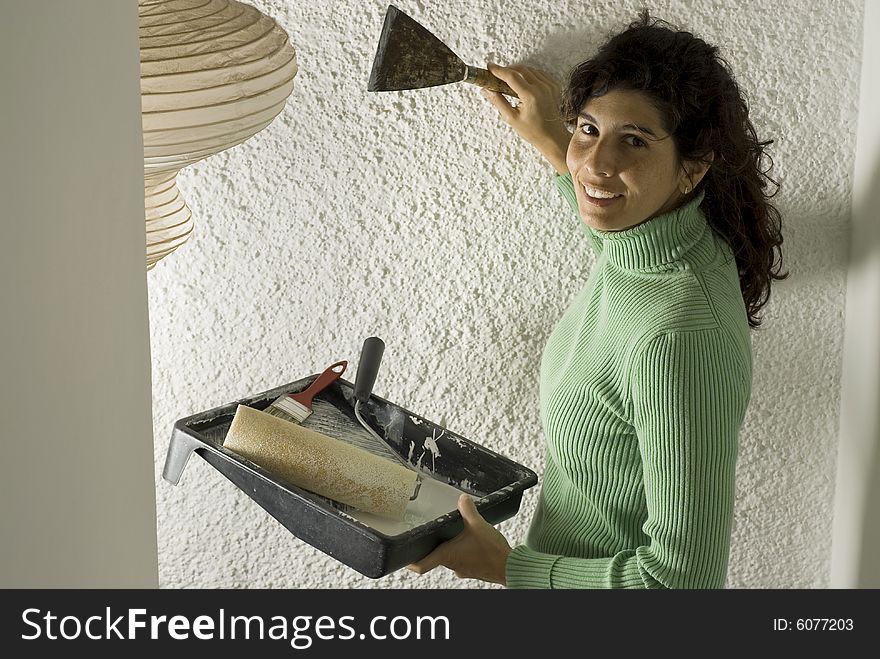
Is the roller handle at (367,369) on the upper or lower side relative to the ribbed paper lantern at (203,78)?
lower

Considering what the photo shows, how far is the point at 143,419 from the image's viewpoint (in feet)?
2.17

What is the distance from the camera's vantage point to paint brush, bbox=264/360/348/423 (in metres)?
1.25

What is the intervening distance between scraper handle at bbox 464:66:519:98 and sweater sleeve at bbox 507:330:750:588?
460 millimetres

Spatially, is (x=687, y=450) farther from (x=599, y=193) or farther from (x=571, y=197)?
(x=571, y=197)

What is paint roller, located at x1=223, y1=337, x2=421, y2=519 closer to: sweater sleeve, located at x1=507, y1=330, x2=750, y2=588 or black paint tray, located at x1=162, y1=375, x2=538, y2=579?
black paint tray, located at x1=162, y1=375, x2=538, y2=579

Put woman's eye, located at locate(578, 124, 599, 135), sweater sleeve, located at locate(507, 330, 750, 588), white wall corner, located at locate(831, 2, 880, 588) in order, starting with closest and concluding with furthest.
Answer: sweater sleeve, located at locate(507, 330, 750, 588), woman's eye, located at locate(578, 124, 599, 135), white wall corner, located at locate(831, 2, 880, 588)

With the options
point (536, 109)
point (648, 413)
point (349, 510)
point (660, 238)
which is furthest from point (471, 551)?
point (536, 109)

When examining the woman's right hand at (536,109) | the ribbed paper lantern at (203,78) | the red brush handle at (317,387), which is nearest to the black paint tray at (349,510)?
the red brush handle at (317,387)

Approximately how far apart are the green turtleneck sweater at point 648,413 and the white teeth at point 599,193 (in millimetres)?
55

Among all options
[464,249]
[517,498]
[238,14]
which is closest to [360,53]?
[238,14]

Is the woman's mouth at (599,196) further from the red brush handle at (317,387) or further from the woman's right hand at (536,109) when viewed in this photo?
the red brush handle at (317,387)

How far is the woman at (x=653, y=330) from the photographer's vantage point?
40.1 inches

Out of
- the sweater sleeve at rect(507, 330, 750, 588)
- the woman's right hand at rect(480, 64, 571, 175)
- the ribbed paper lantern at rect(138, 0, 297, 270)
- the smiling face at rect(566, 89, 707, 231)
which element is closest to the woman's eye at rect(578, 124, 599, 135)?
the smiling face at rect(566, 89, 707, 231)

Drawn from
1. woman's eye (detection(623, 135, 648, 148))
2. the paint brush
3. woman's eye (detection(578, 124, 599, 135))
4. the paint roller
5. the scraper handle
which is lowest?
the paint roller
